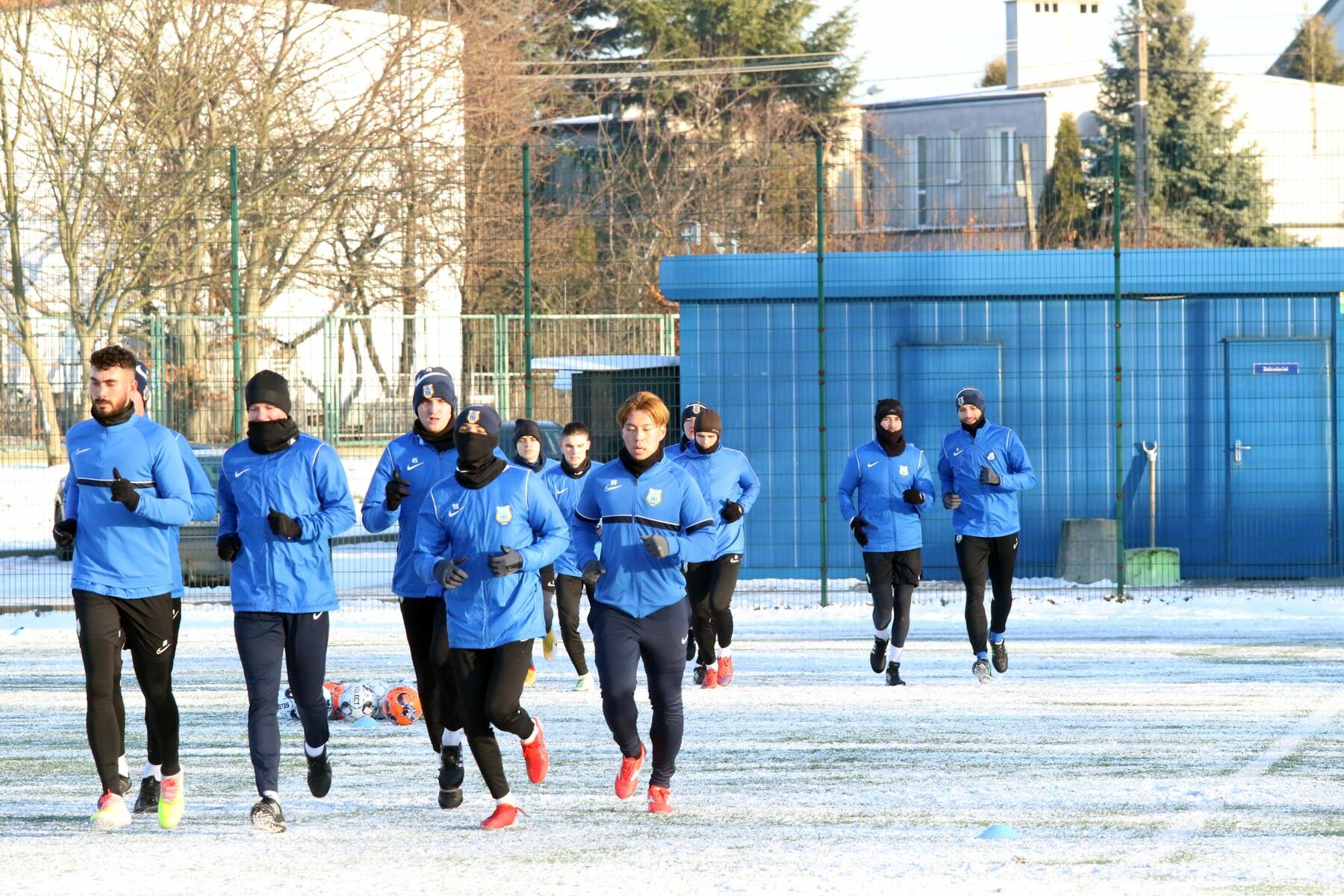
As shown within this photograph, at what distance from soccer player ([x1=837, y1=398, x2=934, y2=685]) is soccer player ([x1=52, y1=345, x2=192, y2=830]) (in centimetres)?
518

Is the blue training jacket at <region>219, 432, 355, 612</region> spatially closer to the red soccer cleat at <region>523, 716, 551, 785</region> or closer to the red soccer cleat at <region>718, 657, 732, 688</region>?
the red soccer cleat at <region>523, 716, 551, 785</region>

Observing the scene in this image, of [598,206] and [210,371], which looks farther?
[598,206]

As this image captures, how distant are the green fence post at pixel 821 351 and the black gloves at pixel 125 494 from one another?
32.3 ft

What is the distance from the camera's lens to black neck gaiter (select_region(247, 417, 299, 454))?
23.7 ft

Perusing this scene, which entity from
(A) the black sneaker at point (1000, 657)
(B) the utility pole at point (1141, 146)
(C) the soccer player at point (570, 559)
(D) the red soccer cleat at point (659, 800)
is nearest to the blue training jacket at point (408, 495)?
(D) the red soccer cleat at point (659, 800)

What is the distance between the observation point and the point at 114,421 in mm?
7195

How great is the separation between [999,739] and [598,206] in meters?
26.4

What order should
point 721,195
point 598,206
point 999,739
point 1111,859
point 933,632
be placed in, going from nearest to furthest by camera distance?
1. point 1111,859
2. point 999,739
3. point 933,632
4. point 721,195
5. point 598,206

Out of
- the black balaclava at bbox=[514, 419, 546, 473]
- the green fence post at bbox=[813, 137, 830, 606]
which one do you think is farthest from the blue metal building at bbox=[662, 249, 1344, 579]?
the black balaclava at bbox=[514, 419, 546, 473]

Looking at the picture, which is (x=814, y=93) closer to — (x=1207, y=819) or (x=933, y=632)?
(x=933, y=632)

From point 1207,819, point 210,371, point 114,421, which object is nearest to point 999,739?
point 1207,819

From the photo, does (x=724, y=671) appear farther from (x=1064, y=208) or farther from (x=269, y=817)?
(x=1064, y=208)

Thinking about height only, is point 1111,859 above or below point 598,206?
below

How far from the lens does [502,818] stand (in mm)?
7082
